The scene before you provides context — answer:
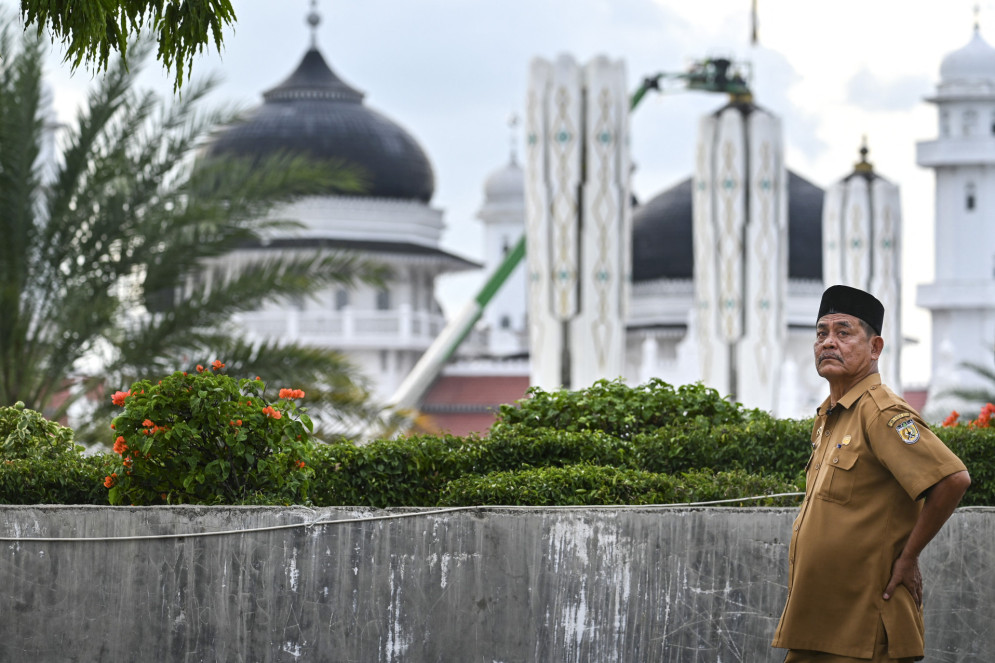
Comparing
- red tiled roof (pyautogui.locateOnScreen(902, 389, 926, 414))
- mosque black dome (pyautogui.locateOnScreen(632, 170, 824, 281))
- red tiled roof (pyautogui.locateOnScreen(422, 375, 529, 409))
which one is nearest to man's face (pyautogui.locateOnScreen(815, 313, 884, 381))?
red tiled roof (pyautogui.locateOnScreen(422, 375, 529, 409))

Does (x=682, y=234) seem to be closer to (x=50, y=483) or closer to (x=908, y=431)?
(x=50, y=483)

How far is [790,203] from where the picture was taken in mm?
48344

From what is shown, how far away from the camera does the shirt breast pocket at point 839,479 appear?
4.43 meters

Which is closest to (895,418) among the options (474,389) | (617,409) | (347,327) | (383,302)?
(617,409)

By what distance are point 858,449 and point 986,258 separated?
44.6 metres

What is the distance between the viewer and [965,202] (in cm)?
4650

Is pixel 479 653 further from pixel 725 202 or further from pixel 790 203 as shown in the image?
pixel 790 203

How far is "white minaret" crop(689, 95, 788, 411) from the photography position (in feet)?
104

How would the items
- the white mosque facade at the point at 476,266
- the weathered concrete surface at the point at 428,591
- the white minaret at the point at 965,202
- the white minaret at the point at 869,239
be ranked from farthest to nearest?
the white mosque facade at the point at 476,266, the white minaret at the point at 965,202, the white minaret at the point at 869,239, the weathered concrete surface at the point at 428,591

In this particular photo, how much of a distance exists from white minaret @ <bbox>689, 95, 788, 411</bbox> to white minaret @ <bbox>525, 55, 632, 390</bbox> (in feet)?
11.3

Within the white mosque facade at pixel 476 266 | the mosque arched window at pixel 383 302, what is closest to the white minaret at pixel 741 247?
the white mosque facade at pixel 476 266

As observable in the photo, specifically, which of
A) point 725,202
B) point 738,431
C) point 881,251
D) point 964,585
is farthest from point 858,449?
point 881,251

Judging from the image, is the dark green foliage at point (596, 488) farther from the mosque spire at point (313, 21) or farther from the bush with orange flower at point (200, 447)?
the mosque spire at point (313, 21)

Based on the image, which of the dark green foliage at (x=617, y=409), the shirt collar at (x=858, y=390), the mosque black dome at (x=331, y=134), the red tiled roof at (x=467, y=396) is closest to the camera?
the shirt collar at (x=858, y=390)
